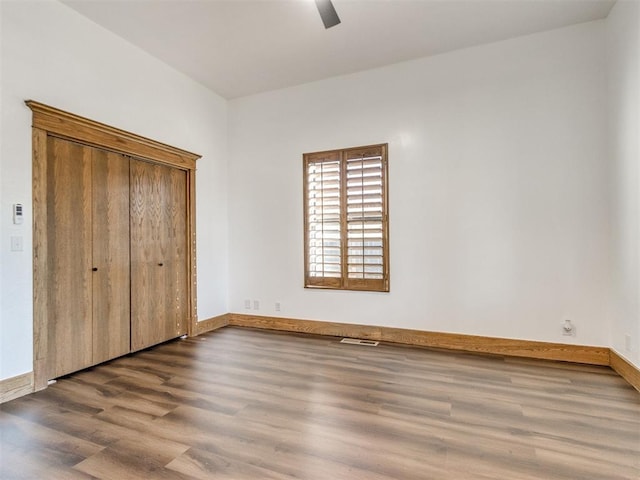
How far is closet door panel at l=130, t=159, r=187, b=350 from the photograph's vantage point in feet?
12.5

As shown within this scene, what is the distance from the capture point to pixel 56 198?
9.93 feet

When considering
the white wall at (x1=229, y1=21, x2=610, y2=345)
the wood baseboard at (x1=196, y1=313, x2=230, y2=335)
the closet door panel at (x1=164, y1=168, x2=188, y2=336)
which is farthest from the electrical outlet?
the closet door panel at (x1=164, y1=168, x2=188, y2=336)

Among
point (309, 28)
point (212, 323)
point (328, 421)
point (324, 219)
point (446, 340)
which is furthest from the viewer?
point (212, 323)

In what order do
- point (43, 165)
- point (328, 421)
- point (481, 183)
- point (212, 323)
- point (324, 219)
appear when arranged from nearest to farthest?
point (328, 421)
point (43, 165)
point (481, 183)
point (324, 219)
point (212, 323)

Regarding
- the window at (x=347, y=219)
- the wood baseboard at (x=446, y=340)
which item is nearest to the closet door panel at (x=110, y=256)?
→ the wood baseboard at (x=446, y=340)

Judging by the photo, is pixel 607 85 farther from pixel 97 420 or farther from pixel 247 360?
pixel 97 420

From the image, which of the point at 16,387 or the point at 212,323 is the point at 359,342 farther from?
the point at 16,387

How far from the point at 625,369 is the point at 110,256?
4.90 m

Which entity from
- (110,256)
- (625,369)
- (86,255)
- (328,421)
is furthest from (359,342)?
(86,255)

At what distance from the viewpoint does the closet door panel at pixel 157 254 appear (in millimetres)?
3818

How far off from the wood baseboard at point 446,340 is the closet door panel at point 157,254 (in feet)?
3.71

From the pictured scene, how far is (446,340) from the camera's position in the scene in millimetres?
3920

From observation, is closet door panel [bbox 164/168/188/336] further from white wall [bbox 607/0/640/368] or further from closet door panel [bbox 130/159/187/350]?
white wall [bbox 607/0/640/368]

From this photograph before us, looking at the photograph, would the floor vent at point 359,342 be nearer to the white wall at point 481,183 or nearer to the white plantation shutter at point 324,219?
the white wall at point 481,183
